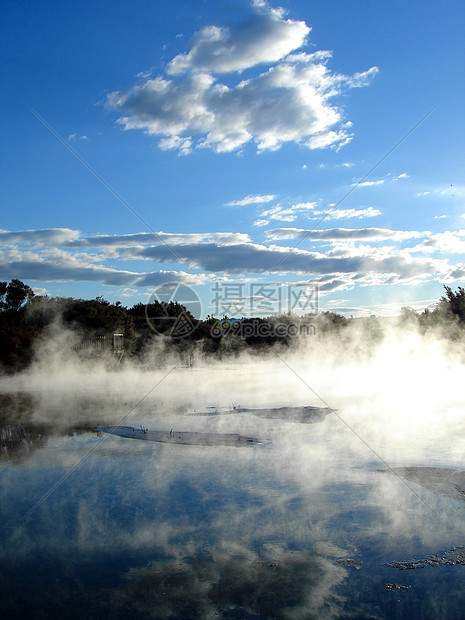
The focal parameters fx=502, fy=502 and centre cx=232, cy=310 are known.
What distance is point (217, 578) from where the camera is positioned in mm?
4648

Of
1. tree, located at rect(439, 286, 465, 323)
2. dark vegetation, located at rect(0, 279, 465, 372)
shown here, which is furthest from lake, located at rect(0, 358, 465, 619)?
tree, located at rect(439, 286, 465, 323)

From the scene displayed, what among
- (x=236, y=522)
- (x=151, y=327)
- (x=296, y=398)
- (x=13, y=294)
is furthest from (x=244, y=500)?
(x=151, y=327)

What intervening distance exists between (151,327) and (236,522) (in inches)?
1549

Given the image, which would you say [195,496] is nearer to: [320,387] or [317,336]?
[320,387]

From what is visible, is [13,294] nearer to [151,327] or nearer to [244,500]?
[151,327]

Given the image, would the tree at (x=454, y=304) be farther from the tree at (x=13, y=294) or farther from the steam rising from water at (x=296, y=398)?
the tree at (x=13, y=294)

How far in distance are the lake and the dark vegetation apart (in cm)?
1509

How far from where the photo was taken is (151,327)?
4453cm

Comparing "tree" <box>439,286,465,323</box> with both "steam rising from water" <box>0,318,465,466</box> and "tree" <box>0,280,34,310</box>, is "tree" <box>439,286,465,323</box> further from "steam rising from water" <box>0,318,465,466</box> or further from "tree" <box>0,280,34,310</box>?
"tree" <box>0,280,34,310</box>

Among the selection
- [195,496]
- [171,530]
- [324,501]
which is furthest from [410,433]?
[171,530]

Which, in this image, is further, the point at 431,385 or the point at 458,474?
the point at 431,385

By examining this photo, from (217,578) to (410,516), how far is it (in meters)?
2.59

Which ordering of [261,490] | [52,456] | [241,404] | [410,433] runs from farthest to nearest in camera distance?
[241,404] → [410,433] → [52,456] → [261,490]

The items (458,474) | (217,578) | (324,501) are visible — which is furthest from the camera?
(458,474)
